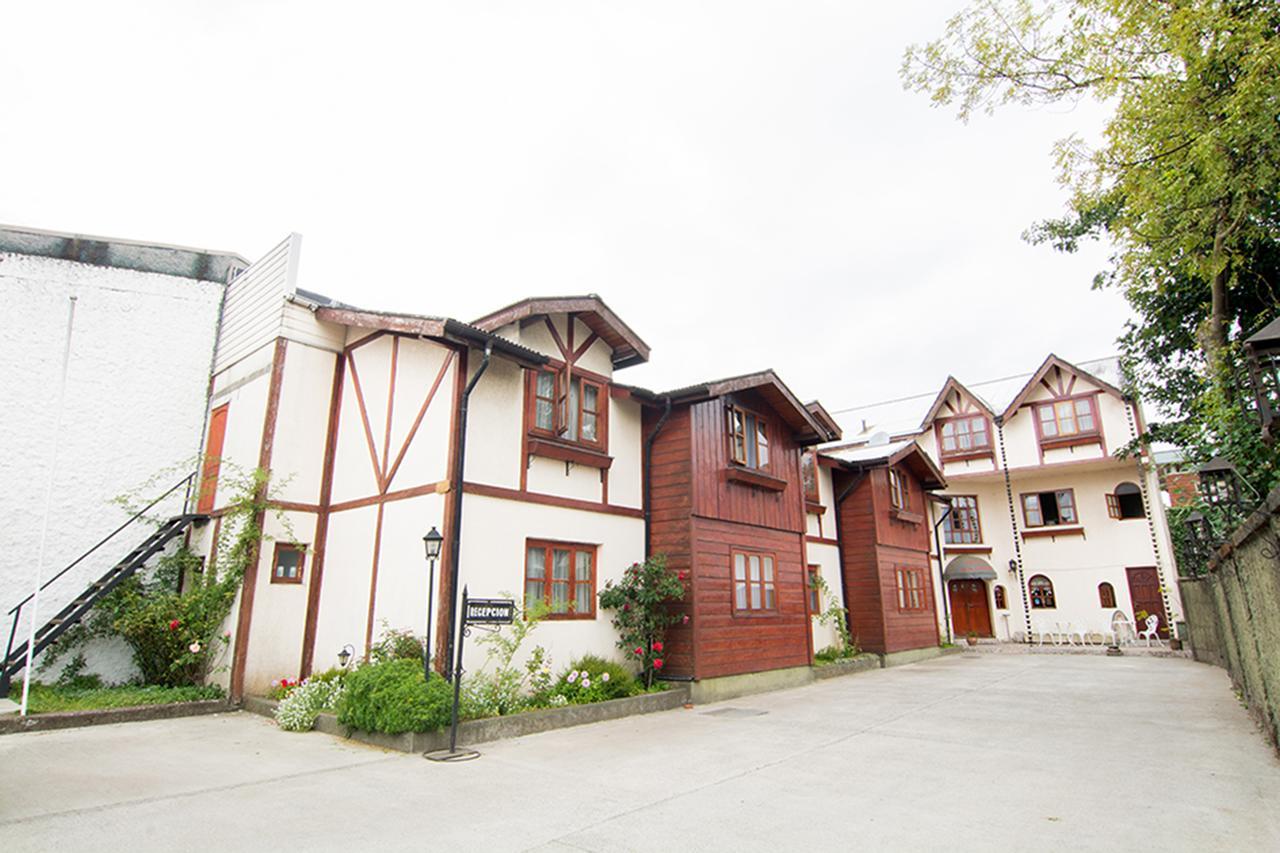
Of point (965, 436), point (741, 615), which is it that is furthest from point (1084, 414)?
point (741, 615)

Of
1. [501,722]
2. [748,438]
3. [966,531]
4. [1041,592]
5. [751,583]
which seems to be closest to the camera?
[501,722]

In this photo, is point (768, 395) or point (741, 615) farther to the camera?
point (768, 395)

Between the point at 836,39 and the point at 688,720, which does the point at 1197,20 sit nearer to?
the point at 836,39

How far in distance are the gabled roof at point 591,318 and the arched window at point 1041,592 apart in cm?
2029

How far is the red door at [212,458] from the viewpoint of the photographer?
460 inches

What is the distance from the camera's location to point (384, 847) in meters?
4.60

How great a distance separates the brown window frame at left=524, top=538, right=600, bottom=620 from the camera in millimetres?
10195

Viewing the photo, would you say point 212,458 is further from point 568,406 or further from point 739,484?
point 739,484

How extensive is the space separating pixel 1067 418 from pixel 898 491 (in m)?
9.20

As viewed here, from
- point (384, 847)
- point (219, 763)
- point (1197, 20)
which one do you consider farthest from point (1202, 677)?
point (219, 763)

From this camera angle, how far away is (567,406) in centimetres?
1114

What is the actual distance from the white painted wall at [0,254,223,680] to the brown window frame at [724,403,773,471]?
9927 mm

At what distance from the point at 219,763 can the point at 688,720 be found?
577 centimetres

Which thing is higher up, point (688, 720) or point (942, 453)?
point (942, 453)
